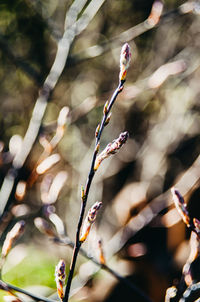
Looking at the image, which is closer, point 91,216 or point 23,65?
point 91,216

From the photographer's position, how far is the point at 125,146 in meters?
3.43

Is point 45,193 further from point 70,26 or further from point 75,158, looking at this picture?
point 75,158

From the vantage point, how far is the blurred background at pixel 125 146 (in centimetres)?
280

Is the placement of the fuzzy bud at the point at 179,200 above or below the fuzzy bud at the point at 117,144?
below

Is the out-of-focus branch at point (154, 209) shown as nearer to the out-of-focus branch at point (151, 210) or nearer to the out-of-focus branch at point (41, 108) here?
the out-of-focus branch at point (151, 210)

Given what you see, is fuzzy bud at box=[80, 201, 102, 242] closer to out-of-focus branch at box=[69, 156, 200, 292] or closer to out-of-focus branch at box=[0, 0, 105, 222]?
out-of-focus branch at box=[0, 0, 105, 222]

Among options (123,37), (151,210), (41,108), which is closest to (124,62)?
(41,108)

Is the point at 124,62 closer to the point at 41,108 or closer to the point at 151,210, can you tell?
the point at 41,108

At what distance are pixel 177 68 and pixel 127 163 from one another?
2.12 meters

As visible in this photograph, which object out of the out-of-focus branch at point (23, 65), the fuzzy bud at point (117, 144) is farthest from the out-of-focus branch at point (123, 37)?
the fuzzy bud at point (117, 144)

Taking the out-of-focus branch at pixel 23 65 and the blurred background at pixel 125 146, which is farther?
the blurred background at pixel 125 146

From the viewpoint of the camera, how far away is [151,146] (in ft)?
9.74

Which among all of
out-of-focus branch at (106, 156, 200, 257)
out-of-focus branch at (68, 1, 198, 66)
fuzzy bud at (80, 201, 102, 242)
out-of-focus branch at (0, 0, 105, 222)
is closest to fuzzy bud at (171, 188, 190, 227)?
fuzzy bud at (80, 201, 102, 242)

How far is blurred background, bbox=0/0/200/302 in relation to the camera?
9.20 ft
